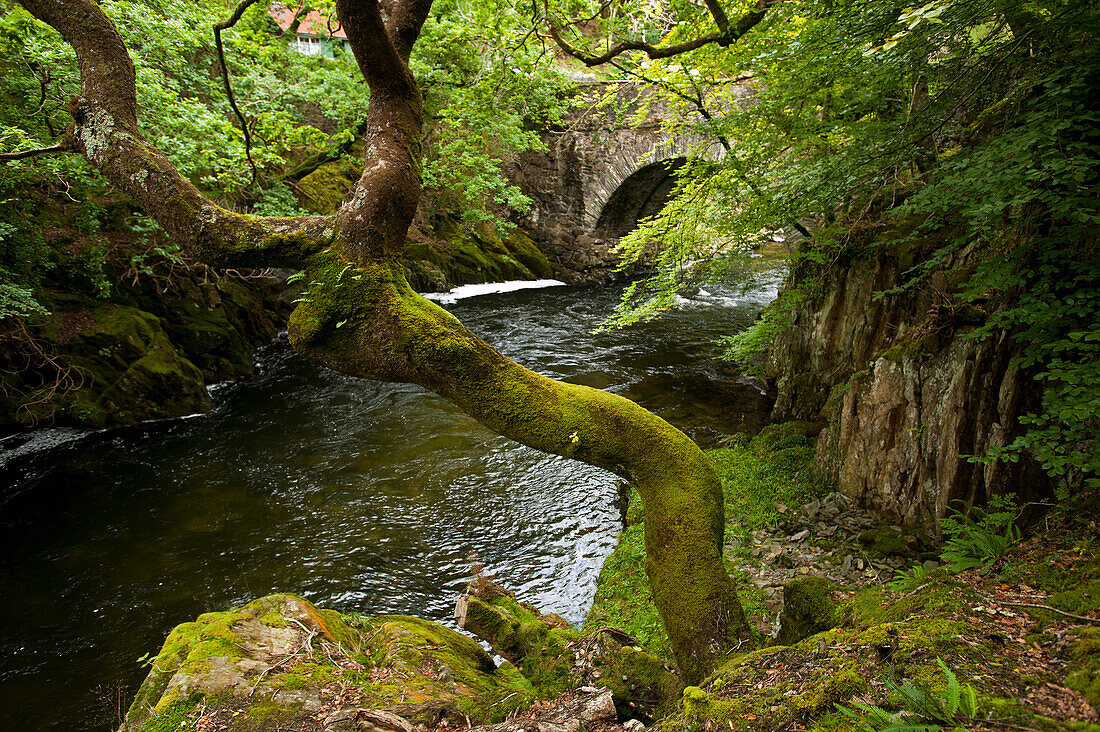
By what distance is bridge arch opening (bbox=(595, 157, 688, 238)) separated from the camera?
2028 centimetres

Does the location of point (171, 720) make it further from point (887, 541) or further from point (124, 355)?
point (124, 355)

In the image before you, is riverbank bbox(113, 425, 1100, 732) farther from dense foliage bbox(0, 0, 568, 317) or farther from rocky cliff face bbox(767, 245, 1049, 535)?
dense foliage bbox(0, 0, 568, 317)

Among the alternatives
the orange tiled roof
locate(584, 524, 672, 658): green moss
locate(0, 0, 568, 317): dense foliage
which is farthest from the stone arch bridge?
locate(584, 524, 672, 658): green moss

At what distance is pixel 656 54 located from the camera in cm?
491

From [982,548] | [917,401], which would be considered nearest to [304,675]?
[982,548]

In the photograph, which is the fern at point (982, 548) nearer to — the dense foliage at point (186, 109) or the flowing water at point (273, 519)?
the flowing water at point (273, 519)

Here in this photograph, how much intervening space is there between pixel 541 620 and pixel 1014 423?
3.46m

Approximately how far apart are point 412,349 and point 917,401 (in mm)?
4005

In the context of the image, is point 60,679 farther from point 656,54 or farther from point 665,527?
point 656,54

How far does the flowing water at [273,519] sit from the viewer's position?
13.8 ft

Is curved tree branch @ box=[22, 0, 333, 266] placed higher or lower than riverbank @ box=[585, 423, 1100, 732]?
higher

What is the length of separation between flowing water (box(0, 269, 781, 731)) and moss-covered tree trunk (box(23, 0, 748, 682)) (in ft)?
6.43

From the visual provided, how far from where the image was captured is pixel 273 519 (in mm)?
5695

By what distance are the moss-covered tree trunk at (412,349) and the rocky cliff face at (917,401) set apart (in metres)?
1.63
